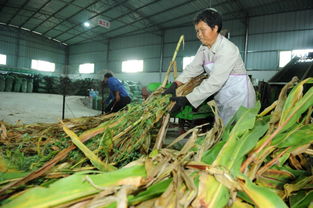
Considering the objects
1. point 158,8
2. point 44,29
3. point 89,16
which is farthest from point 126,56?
point 44,29

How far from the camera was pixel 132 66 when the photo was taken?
65.4 feet

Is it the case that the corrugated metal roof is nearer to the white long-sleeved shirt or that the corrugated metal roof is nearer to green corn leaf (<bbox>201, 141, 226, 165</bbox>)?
the white long-sleeved shirt

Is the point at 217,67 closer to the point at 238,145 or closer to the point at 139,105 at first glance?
the point at 139,105

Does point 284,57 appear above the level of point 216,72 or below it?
above

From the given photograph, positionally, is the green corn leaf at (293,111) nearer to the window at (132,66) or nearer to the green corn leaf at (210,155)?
the green corn leaf at (210,155)

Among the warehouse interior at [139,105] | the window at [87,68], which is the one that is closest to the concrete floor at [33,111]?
the warehouse interior at [139,105]

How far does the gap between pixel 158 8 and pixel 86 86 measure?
321 inches

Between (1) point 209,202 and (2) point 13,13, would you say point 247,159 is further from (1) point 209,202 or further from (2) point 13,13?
(2) point 13,13

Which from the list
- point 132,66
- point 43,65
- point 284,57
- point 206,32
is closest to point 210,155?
point 206,32

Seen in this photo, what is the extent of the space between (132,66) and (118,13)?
5.65m

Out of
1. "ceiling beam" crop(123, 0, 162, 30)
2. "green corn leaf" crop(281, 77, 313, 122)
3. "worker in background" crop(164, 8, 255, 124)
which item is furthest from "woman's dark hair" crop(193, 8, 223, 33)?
"ceiling beam" crop(123, 0, 162, 30)

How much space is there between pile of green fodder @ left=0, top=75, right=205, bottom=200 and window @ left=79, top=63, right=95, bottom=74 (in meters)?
23.3

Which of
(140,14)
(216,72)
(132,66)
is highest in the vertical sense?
(140,14)

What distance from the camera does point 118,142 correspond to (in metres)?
1.15
